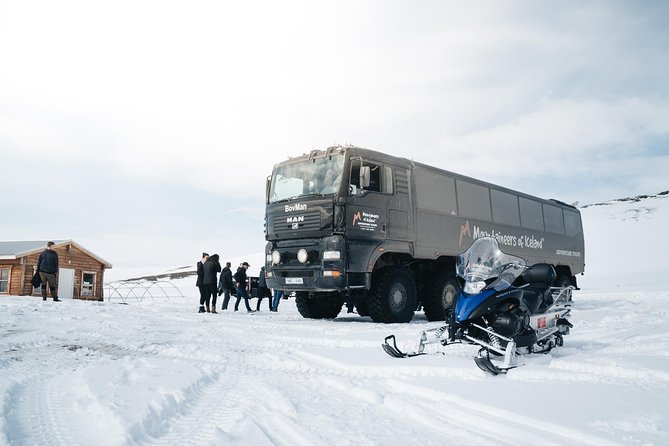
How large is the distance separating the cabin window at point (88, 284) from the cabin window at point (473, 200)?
77.6 feet

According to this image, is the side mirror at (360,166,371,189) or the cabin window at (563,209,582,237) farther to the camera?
the cabin window at (563,209,582,237)

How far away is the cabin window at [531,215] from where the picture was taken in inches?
532

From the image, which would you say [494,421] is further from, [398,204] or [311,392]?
[398,204]

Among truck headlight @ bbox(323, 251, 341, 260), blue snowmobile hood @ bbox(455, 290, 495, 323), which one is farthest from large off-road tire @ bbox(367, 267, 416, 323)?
blue snowmobile hood @ bbox(455, 290, 495, 323)

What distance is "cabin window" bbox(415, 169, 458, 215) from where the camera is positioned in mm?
10461

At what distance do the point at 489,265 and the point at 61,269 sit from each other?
26409 mm

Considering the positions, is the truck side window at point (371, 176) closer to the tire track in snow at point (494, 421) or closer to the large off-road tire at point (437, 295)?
the large off-road tire at point (437, 295)

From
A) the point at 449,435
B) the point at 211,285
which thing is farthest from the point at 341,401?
the point at 211,285

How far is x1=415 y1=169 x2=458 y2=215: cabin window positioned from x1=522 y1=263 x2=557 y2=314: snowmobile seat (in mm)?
4886

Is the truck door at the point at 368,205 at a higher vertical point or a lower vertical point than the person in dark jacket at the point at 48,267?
higher

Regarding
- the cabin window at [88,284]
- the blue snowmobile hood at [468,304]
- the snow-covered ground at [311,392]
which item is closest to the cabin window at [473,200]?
the snow-covered ground at [311,392]

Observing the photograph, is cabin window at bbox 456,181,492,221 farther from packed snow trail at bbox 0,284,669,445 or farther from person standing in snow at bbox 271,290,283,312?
person standing in snow at bbox 271,290,283,312

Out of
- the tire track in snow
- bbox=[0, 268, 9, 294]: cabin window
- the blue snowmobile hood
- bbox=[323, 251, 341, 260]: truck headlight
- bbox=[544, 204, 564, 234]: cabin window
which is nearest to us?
the tire track in snow

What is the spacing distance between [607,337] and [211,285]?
9.20 m
